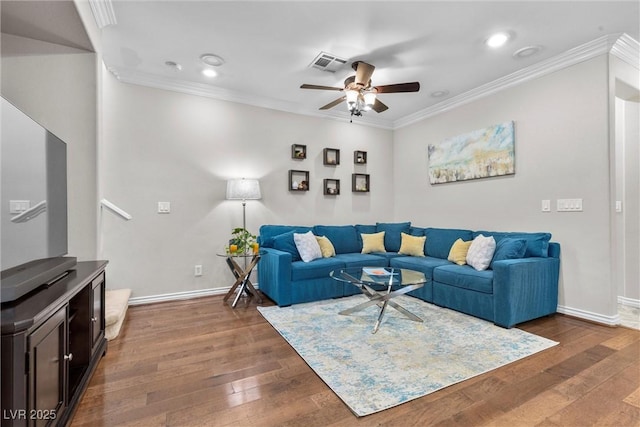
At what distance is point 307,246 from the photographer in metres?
3.72

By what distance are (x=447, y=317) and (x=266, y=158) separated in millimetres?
2990

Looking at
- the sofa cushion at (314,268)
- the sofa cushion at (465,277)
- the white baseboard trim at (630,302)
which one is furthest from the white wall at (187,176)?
the white baseboard trim at (630,302)

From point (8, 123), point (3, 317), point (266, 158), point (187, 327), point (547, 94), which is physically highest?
point (547, 94)

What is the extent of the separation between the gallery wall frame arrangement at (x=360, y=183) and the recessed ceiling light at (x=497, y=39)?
2.56 metres

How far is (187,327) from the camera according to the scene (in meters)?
2.84

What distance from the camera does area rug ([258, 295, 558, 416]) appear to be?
1841 mm

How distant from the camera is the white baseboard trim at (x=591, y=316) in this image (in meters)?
2.83

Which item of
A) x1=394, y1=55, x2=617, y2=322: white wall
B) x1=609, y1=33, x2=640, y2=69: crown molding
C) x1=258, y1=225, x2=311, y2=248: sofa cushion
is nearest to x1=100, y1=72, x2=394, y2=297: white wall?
x1=258, y1=225, x2=311, y2=248: sofa cushion

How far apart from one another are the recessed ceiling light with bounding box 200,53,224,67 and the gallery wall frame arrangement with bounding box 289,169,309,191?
1.68 m

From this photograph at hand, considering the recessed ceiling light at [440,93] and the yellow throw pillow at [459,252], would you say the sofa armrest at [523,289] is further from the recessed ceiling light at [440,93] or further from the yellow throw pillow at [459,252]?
the recessed ceiling light at [440,93]

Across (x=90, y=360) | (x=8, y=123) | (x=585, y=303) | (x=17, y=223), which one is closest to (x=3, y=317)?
(x=17, y=223)

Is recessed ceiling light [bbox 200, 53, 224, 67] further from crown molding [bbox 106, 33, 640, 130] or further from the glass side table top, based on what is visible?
the glass side table top

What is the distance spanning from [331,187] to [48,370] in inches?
154

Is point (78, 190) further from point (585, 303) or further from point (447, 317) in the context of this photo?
point (585, 303)
